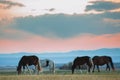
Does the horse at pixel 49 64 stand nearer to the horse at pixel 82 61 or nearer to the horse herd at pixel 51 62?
the horse herd at pixel 51 62

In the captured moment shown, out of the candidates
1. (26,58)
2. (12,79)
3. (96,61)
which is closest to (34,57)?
(26,58)

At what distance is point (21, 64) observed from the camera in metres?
40.8

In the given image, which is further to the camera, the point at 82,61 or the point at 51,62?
the point at 51,62

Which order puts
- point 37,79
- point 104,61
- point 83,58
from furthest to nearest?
1. point 104,61
2. point 83,58
3. point 37,79

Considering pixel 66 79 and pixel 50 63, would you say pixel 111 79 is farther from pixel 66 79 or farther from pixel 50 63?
pixel 50 63

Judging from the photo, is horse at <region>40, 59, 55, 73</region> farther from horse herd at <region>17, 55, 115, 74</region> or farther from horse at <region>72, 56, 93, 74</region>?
horse at <region>72, 56, 93, 74</region>

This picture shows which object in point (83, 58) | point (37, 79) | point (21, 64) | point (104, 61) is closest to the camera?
point (37, 79)

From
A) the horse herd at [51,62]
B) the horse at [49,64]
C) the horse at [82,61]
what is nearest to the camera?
Answer: the horse herd at [51,62]

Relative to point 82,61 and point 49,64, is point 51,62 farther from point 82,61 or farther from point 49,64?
point 82,61

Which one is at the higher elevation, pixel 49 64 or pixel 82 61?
pixel 82 61

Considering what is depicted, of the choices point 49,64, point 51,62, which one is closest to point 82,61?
point 51,62

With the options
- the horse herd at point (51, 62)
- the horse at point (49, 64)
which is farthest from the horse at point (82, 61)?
the horse at point (49, 64)

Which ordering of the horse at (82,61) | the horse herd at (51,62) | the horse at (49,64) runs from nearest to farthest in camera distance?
the horse herd at (51,62) → the horse at (82,61) → the horse at (49,64)

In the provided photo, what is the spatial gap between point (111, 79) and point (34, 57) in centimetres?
1504
